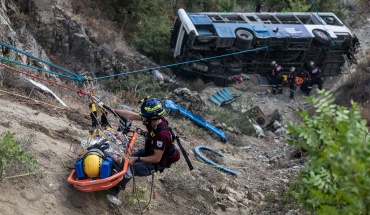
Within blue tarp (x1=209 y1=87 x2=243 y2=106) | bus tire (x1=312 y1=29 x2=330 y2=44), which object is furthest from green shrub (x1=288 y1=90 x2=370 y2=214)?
bus tire (x1=312 y1=29 x2=330 y2=44)

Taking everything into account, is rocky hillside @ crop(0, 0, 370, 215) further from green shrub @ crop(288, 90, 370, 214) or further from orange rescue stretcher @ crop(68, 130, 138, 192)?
green shrub @ crop(288, 90, 370, 214)

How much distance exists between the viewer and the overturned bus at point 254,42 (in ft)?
48.5

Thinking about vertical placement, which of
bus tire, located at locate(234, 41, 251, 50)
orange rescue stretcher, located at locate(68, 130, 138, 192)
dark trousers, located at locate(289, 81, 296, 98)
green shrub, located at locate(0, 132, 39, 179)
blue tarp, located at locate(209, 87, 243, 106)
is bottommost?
blue tarp, located at locate(209, 87, 243, 106)

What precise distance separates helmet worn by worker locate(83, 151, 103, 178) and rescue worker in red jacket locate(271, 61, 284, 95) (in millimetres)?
11148

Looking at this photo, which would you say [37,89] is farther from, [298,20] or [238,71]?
[298,20]

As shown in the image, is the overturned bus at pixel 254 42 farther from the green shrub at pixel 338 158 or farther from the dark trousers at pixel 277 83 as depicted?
the green shrub at pixel 338 158

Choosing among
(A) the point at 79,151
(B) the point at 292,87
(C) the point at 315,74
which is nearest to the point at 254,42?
(B) the point at 292,87

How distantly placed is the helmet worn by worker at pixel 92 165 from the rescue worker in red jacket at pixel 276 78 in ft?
36.6

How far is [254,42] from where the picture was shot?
1505cm

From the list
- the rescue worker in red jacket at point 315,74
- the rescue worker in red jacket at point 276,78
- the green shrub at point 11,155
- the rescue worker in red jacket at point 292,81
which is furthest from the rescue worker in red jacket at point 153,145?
the rescue worker in red jacket at point 315,74

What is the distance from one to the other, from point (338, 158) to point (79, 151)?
4128mm

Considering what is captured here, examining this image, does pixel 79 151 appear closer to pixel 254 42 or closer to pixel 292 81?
pixel 254 42

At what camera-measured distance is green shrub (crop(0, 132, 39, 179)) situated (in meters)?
4.70

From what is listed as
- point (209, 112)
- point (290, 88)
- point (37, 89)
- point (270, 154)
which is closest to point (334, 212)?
point (37, 89)
